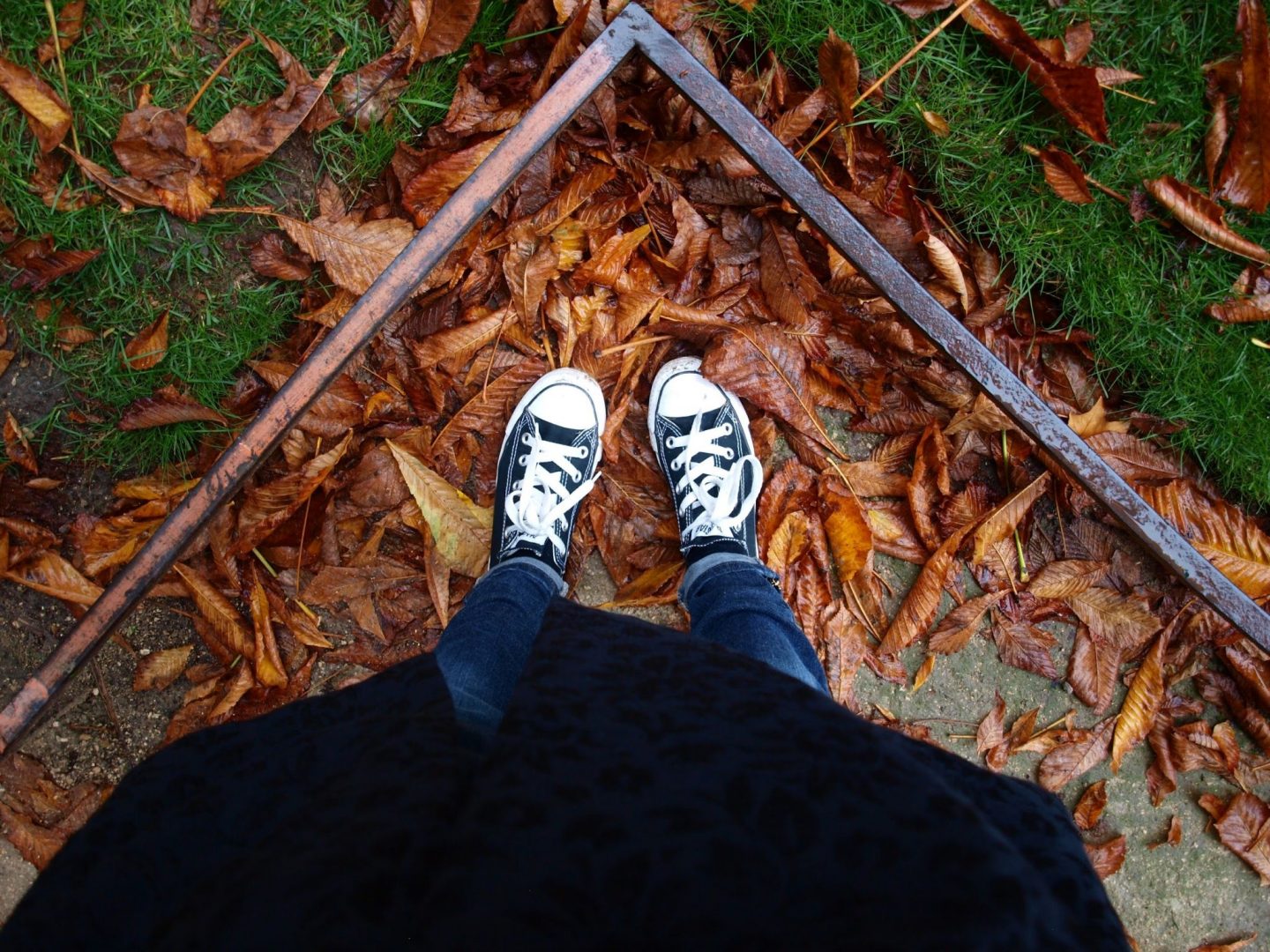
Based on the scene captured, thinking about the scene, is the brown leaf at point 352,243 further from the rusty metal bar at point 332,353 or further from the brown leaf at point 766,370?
the brown leaf at point 766,370

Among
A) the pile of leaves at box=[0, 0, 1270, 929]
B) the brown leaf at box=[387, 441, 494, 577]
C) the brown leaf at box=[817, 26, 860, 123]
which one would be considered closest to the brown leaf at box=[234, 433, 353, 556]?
the pile of leaves at box=[0, 0, 1270, 929]

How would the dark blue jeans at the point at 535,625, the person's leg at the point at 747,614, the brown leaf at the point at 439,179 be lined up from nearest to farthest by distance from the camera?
the dark blue jeans at the point at 535,625 → the person's leg at the point at 747,614 → the brown leaf at the point at 439,179

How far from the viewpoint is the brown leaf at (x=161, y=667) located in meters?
1.53

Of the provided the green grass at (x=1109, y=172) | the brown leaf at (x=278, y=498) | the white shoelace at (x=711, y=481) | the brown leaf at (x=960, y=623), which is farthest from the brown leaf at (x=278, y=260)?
the brown leaf at (x=960, y=623)

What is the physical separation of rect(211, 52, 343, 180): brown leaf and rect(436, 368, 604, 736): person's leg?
2.30ft

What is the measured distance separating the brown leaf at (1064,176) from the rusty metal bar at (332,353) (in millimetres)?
931

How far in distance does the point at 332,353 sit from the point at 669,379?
718 millimetres

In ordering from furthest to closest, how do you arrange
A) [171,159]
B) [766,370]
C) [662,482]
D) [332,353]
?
[662,482] → [766,370] → [171,159] → [332,353]

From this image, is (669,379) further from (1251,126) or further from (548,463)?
(1251,126)

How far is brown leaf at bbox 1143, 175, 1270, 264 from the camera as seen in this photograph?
1.56 m

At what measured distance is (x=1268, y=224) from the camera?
161cm

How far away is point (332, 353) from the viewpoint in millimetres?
1222

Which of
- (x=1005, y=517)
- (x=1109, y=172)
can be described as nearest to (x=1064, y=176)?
(x=1109, y=172)

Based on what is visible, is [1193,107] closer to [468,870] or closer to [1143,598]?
[1143,598]
